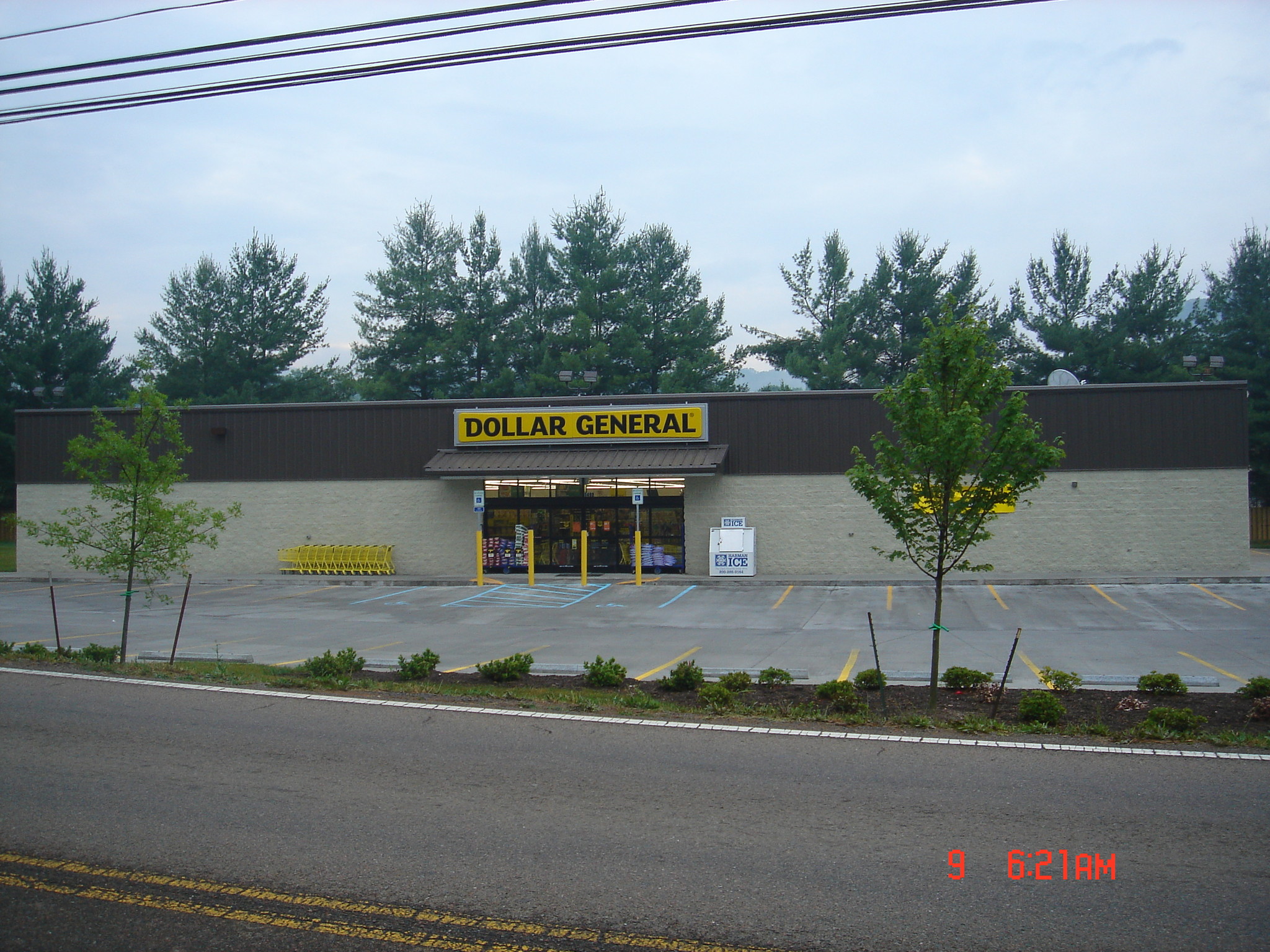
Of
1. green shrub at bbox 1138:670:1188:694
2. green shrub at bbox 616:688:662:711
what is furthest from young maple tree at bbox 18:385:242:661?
green shrub at bbox 1138:670:1188:694

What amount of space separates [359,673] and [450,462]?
16.6 m

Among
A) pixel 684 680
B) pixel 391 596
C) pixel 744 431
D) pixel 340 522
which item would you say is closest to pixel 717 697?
pixel 684 680

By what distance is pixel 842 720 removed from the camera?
9.29 metres

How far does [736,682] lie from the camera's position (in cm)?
1068

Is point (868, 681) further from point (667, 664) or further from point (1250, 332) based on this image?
point (1250, 332)

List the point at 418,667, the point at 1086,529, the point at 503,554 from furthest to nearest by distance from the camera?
the point at 503,554, the point at 1086,529, the point at 418,667

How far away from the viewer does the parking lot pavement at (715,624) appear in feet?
45.8

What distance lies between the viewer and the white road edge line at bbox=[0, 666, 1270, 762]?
802 cm

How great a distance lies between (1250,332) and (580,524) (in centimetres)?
3606

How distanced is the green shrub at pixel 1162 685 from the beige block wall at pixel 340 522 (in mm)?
21815

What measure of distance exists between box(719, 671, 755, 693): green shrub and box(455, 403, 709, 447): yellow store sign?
17.9 metres

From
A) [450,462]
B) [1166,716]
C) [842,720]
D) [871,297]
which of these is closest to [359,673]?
[842,720]

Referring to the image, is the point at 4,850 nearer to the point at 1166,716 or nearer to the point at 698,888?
the point at 698,888

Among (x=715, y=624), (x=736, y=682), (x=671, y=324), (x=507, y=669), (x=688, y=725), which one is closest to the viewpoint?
(x=688, y=725)
